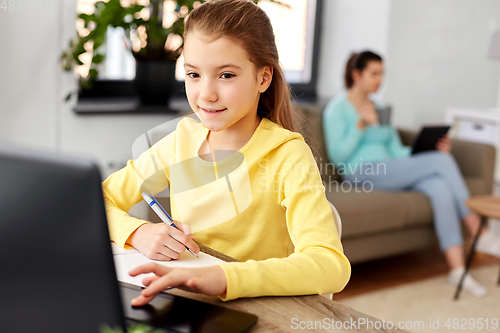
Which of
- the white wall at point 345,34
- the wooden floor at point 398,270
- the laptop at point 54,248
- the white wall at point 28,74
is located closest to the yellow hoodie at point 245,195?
the laptop at point 54,248

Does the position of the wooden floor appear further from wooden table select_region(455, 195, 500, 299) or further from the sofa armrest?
the sofa armrest

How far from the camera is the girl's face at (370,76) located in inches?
102

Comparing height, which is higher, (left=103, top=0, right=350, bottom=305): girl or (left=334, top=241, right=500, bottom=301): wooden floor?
(left=103, top=0, right=350, bottom=305): girl

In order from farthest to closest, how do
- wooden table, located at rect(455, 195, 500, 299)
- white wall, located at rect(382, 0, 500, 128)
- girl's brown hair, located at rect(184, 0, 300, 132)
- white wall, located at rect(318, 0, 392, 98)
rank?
white wall, located at rect(382, 0, 500, 128) → white wall, located at rect(318, 0, 392, 98) → wooden table, located at rect(455, 195, 500, 299) → girl's brown hair, located at rect(184, 0, 300, 132)

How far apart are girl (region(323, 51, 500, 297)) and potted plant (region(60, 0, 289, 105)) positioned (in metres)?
0.84

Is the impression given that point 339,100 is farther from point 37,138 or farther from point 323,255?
point 323,255

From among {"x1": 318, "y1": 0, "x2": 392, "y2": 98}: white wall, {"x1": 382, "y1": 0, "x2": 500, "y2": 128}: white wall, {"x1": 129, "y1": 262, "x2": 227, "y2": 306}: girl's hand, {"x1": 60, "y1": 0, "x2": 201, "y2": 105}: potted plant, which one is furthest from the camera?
{"x1": 382, "y1": 0, "x2": 500, "y2": 128}: white wall

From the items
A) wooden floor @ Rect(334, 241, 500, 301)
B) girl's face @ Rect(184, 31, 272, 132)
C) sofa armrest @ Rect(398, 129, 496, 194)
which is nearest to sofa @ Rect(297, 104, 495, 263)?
sofa armrest @ Rect(398, 129, 496, 194)

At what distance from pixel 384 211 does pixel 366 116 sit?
0.56 meters

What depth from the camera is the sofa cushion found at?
7.19ft

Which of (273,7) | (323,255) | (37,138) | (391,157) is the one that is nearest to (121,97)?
(37,138)

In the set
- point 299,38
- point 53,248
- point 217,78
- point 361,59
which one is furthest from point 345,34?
point 53,248

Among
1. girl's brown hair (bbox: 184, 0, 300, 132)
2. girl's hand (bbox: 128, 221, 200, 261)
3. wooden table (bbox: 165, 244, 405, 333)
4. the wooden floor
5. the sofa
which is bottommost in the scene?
the wooden floor

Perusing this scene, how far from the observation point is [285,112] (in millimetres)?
961
